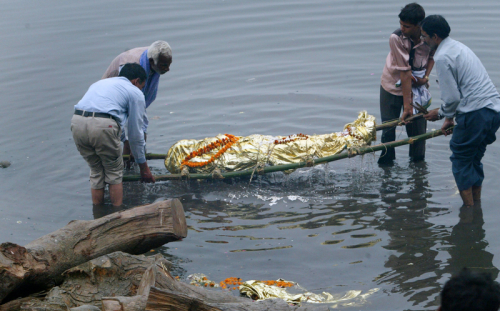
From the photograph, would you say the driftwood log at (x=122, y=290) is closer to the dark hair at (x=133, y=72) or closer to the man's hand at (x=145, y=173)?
the man's hand at (x=145, y=173)

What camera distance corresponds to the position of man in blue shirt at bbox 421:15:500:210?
5438 mm

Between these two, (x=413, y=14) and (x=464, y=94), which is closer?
(x=464, y=94)

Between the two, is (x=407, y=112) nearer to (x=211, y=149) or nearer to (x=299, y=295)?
(x=211, y=149)

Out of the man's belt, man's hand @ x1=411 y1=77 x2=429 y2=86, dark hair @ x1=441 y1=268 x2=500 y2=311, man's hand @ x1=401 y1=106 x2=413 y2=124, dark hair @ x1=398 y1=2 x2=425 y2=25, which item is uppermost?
dark hair @ x1=398 y1=2 x2=425 y2=25

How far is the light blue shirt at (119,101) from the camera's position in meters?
5.63

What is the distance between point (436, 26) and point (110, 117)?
11.7ft

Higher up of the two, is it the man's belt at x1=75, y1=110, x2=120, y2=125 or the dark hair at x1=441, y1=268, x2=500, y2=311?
the man's belt at x1=75, y1=110, x2=120, y2=125

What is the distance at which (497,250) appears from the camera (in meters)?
5.29

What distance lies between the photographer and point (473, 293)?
7.55 feet

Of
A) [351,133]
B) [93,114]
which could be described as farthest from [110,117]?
[351,133]

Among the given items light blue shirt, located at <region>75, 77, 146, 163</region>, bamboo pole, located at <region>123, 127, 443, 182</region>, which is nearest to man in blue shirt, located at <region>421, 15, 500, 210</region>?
bamboo pole, located at <region>123, 127, 443, 182</region>

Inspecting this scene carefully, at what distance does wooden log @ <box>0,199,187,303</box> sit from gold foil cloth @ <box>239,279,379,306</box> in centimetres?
81

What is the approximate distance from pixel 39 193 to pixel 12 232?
1165 millimetres

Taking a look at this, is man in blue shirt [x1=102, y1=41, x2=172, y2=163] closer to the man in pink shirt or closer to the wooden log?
the wooden log
